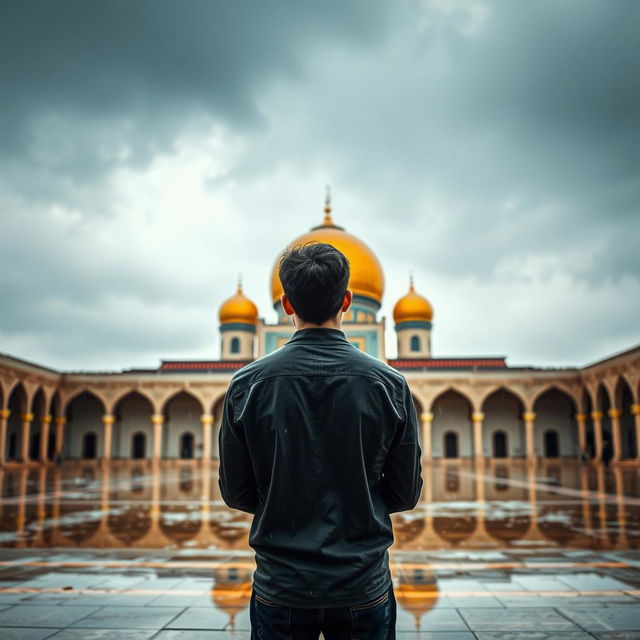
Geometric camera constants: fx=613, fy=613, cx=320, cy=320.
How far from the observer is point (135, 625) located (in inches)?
137

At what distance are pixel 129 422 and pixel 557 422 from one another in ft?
78.1

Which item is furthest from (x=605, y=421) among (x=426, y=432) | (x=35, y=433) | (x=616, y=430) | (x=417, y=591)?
(x=417, y=591)

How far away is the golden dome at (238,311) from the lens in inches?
1441

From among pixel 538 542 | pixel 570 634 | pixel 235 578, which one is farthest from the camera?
pixel 538 542

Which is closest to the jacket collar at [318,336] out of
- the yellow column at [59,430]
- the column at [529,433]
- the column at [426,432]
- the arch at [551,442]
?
the column at [426,432]

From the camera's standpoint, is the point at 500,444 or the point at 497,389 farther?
the point at 500,444

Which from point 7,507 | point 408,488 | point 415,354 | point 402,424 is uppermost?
point 415,354

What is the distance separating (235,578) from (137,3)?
36.4 ft

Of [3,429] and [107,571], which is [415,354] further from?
[107,571]

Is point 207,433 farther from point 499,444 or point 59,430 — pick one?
point 499,444

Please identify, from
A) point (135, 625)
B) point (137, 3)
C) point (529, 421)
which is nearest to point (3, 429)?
point (137, 3)

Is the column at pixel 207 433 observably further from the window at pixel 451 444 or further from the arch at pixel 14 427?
the window at pixel 451 444

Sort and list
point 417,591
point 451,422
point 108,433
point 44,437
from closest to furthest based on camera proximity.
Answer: point 417,591, point 44,437, point 108,433, point 451,422

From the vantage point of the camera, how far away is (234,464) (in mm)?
1661
